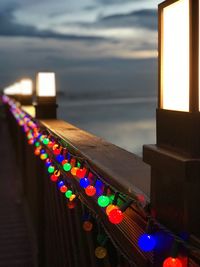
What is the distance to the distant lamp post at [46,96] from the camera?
23.7ft

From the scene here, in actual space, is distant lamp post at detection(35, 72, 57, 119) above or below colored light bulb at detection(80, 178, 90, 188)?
above

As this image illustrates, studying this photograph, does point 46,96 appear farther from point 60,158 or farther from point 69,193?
point 69,193

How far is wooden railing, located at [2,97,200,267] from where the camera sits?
1844 mm

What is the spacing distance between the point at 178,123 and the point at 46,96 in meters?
6.50

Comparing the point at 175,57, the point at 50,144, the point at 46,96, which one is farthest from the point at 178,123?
the point at 46,96

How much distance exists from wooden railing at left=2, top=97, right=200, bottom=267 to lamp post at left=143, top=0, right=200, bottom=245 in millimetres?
137

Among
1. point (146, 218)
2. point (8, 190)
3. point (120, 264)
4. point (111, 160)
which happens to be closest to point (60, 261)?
point (111, 160)

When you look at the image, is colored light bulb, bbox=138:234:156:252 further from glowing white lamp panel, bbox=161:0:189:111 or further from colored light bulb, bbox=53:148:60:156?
colored light bulb, bbox=53:148:60:156

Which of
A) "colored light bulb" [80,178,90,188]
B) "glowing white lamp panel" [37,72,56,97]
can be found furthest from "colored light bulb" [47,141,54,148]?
"glowing white lamp panel" [37,72,56,97]

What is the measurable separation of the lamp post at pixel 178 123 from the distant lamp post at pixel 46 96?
18.3ft

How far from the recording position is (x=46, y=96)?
784 cm

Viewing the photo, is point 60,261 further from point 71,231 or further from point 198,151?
point 198,151

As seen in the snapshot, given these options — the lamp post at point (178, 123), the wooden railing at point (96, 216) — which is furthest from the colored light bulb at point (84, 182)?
the lamp post at point (178, 123)

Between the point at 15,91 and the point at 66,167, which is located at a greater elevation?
the point at 15,91
